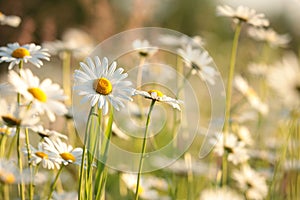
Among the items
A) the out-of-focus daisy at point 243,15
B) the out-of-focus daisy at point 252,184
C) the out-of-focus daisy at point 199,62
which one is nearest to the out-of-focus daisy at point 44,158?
the out-of-focus daisy at point 199,62

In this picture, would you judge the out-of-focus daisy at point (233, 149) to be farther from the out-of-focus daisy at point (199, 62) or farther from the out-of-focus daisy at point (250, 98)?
the out-of-focus daisy at point (250, 98)

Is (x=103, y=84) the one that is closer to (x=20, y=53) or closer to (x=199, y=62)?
(x=20, y=53)

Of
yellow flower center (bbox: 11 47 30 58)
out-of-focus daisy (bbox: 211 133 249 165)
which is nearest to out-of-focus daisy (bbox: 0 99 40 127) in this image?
yellow flower center (bbox: 11 47 30 58)

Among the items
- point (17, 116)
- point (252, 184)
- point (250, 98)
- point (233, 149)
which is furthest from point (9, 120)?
point (250, 98)

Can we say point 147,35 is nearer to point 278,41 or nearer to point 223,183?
point 278,41

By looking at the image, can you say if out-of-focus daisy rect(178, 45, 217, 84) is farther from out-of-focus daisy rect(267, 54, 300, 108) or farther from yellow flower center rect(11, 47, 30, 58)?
yellow flower center rect(11, 47, 30, 58)

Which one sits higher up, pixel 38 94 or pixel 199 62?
pixel 199 62

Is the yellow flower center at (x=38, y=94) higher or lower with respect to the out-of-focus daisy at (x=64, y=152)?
higher

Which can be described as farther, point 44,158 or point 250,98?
point 250,98
